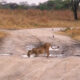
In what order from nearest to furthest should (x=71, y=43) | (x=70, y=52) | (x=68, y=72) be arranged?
(x=68, y=72) < (x=70, y=52) < (x=71, y=43)

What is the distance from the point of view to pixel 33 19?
53375mm

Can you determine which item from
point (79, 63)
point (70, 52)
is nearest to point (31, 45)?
point (70, 52)

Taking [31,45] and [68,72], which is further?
[31,45]

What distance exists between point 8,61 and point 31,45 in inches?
330

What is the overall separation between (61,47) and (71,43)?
1548 millimetres

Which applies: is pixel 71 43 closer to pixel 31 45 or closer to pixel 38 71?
pixel 31 45

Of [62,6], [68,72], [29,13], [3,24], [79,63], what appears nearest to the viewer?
[68,72]

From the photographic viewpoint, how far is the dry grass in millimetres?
44778

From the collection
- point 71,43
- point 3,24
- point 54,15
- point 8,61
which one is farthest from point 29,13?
point 8,61

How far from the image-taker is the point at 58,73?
9.62m

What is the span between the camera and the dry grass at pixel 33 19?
44.8 metres

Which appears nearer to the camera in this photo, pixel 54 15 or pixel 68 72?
pixel 68 72

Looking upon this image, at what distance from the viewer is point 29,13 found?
6234 centimetres

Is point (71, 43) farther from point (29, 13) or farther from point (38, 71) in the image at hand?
point (29, 13)
